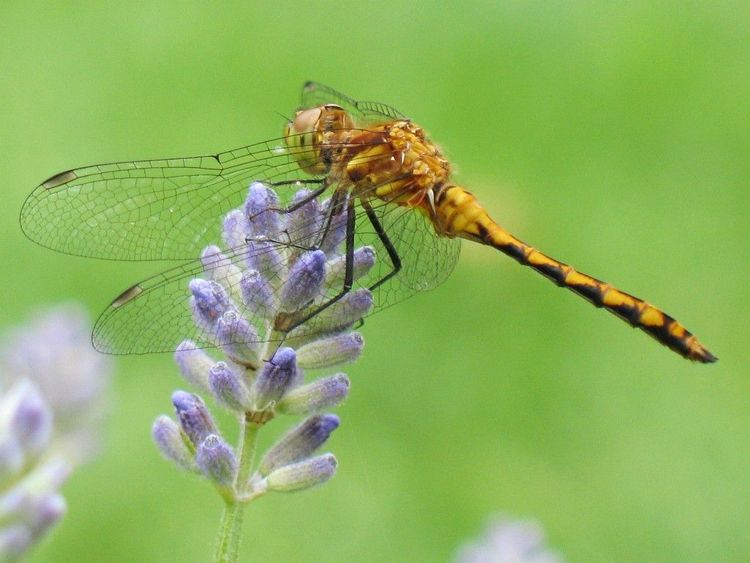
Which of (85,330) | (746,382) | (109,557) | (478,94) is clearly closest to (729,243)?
(746,382)

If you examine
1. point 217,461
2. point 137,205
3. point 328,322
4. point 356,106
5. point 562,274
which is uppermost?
point 356,106

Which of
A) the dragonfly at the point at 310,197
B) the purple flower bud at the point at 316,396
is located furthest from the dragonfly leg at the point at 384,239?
the purple flower bud at the point at 316,396

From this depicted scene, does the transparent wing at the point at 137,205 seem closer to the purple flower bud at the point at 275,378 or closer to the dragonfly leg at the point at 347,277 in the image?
the dragonfly leg at the point at 347,277

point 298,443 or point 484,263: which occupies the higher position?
point 484,263

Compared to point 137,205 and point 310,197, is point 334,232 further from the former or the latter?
point 137,205

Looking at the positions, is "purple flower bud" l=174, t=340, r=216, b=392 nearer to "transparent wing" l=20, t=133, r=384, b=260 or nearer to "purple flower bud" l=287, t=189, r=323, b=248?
"purple flower bud" l=287, t=189, r=323, b=248

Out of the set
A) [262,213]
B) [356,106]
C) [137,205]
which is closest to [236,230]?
[262,213]

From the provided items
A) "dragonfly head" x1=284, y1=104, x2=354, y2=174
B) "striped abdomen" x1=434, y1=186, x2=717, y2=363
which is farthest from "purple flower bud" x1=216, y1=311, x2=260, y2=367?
"striped abdomen" x1=434, y1=186, x2=717, y2=363
